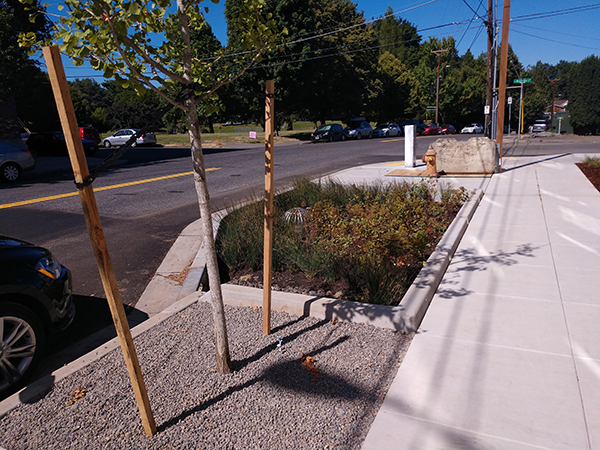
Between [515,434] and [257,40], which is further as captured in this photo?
[257,40]

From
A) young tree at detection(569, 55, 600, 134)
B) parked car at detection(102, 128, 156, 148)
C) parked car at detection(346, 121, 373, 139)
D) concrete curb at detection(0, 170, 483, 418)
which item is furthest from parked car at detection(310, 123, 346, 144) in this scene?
young tree at detection(569, 55, 600, 134)

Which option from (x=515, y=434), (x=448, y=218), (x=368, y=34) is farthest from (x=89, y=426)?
(x=368, y=34)

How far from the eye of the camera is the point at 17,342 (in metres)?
3.48

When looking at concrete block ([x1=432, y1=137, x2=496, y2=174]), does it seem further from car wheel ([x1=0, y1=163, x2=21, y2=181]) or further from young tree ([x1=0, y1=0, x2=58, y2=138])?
young tree ([x1=0, y1=0, x2=58, y2=138])

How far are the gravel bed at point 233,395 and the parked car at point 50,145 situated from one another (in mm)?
23407

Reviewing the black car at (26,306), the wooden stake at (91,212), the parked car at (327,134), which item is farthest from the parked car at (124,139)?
the wooden stake at (91,212)

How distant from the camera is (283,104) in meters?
39.4

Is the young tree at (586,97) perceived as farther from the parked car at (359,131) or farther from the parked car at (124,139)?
the parked car at (124,139)

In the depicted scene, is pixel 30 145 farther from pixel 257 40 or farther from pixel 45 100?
pixel 257 40

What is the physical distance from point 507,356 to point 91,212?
10.3ft

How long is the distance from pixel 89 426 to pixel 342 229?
3.96 m

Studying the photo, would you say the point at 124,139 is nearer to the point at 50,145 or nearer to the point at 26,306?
the point at 50,145

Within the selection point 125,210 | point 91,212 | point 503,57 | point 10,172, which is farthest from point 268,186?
point 10,172

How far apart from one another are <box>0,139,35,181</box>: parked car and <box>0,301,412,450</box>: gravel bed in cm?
1283
